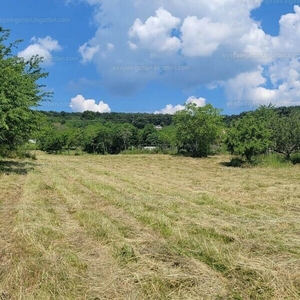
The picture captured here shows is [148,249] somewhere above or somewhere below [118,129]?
below

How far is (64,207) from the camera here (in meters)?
9.80

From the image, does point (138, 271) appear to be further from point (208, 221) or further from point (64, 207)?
point (64, 207)

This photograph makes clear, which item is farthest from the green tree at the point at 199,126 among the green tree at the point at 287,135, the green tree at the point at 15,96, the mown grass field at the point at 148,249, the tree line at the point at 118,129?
the mown grass field at the point at 148,249

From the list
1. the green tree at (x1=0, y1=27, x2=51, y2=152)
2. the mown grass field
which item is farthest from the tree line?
the mown grass field

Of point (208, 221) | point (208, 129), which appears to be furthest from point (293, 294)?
point (208, 129)

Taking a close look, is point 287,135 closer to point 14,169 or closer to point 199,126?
point 199,126

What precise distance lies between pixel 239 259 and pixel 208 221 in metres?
2.77

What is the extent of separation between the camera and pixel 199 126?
49.0 metres

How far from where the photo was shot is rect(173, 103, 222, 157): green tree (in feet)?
159

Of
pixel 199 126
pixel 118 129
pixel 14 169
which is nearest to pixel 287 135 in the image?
pixel 199 126

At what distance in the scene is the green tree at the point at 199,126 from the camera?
4856cm

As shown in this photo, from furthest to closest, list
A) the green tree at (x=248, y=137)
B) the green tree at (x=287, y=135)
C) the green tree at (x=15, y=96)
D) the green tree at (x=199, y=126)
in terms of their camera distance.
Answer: the green tree at (x=199, y=126) < the green tree at (x=287, y=135) < the green tree at (x=248, y=137) < the green tree at (x=15, y=96)

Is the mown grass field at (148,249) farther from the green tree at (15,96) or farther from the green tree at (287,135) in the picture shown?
the green tree at (287,135)

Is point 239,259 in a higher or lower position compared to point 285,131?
lower
